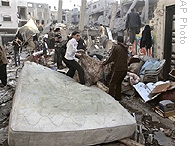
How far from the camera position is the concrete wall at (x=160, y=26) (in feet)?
21.2

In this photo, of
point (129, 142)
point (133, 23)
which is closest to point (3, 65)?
point (129, 142)

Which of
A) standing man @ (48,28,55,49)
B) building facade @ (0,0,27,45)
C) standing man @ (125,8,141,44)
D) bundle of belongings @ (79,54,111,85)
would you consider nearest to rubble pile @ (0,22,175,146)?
bundle of belongings @ (79,54,111,85)

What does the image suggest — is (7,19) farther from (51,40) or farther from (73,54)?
(73,54)

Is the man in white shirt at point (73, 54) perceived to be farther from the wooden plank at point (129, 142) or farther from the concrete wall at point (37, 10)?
the concrete wall at point (37, 10)

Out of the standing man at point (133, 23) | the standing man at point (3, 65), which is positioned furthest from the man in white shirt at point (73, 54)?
the standing man at point (133, 23)

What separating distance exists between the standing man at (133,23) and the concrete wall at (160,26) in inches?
66.6

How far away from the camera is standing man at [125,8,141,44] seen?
870 cm

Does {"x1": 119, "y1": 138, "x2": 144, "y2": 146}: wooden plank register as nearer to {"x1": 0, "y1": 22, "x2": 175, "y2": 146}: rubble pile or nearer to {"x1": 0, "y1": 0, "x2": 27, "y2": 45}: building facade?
{"x1": 0, "y1": 22, "x2": 175, "y2": 146}: rubble pile

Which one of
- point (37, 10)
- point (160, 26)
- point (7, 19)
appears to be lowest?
point (160, 26)

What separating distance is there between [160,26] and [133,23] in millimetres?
2268

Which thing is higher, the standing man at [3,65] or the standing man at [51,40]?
the standing man at [51,40]

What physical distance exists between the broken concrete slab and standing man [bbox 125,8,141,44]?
586cm

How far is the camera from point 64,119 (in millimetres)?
2732
